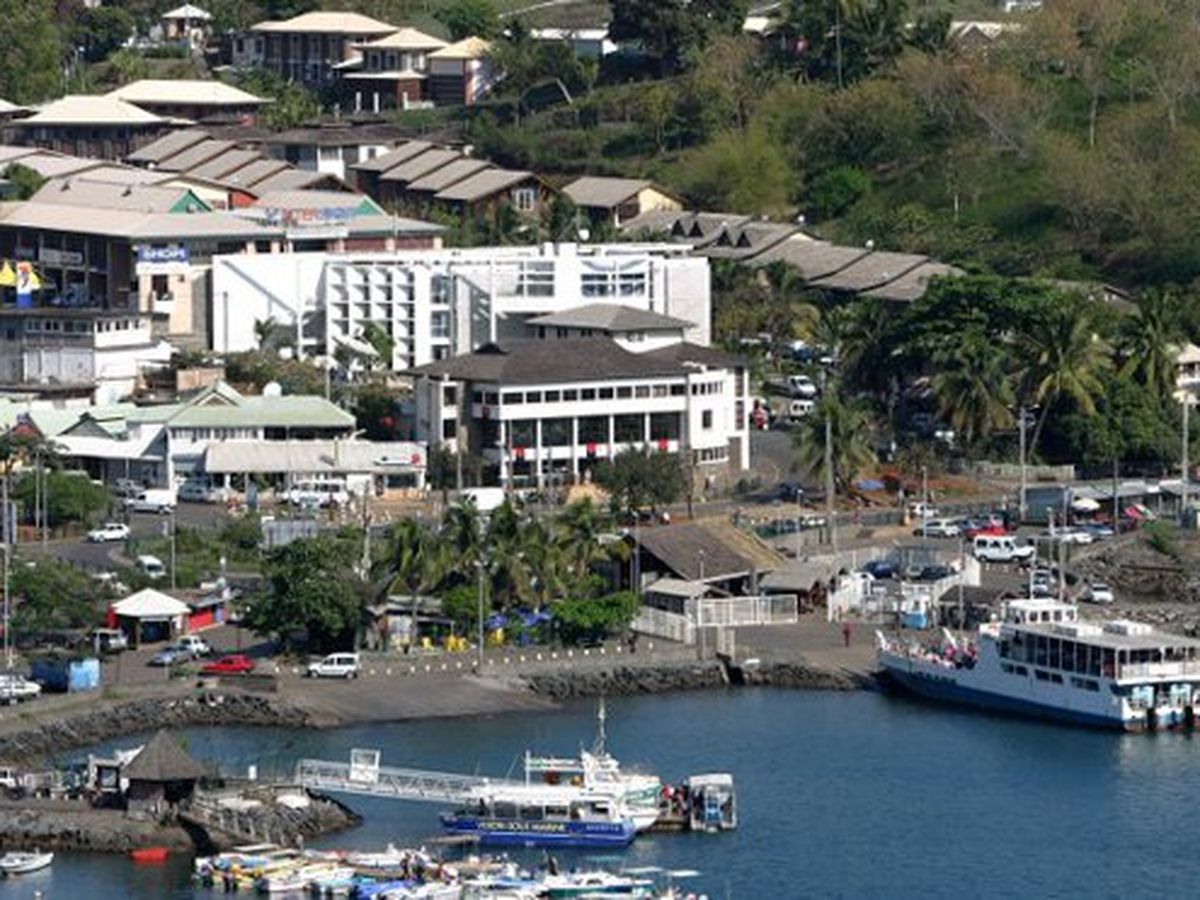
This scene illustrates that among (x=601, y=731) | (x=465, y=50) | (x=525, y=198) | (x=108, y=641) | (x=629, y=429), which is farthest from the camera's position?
(x=465, y=50)

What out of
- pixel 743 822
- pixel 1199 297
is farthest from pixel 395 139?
pixel 743 822

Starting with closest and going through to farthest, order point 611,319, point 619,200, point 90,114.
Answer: point 611,319, point 619,200, point 90,114

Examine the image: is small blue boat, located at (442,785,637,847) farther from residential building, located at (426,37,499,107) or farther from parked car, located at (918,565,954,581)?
residential building, located at (426,37,499,107)

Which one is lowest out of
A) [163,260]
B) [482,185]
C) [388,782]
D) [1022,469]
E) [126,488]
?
[388,782]

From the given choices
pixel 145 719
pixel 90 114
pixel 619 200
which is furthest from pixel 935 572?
pixel 90 114

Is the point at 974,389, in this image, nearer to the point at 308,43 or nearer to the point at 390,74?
the point at 390,74

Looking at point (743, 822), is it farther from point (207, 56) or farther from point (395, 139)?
point (207, 56)

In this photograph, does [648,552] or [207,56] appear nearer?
[648,552]
